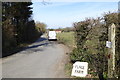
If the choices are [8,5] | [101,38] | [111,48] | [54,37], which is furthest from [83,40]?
[54,37]

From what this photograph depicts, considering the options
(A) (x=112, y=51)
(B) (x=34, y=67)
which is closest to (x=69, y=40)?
(B) (x=34, y=67)

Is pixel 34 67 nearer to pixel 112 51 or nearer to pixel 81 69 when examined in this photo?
pixel 81 69

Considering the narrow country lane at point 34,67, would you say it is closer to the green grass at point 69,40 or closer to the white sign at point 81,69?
the white sign at point 81,69

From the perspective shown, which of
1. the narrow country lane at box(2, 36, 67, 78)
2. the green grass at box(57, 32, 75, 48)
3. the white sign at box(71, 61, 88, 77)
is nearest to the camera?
the white sign at box(71, 61, 88, 77)

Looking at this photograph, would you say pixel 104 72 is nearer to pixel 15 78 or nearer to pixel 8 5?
pixel 15 78

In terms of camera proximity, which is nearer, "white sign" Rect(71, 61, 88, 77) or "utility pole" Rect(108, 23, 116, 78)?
"white sign" Rect(71, 61, 88, 77)

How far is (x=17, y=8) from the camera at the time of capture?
34.0 m

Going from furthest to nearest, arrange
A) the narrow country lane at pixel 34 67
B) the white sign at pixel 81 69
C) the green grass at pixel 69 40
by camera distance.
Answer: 1. the green grass at pixel 69 40
2. the narrow country lane at pixel 34 67
3. the white sign at pixel 81 69

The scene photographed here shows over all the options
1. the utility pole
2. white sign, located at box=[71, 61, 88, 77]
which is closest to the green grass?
the utility pole

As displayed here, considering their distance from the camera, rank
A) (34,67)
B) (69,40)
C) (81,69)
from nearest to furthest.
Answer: (81,69), (34,67), (69,40)

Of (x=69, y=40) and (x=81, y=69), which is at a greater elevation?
(x=81, y=69)

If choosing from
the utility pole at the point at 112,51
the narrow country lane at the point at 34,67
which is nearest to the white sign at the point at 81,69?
the utility pole at the point at 112,51

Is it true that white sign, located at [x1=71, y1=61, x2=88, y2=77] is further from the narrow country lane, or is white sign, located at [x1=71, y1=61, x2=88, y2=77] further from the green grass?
the green grass

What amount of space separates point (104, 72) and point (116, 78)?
66.6 inches
